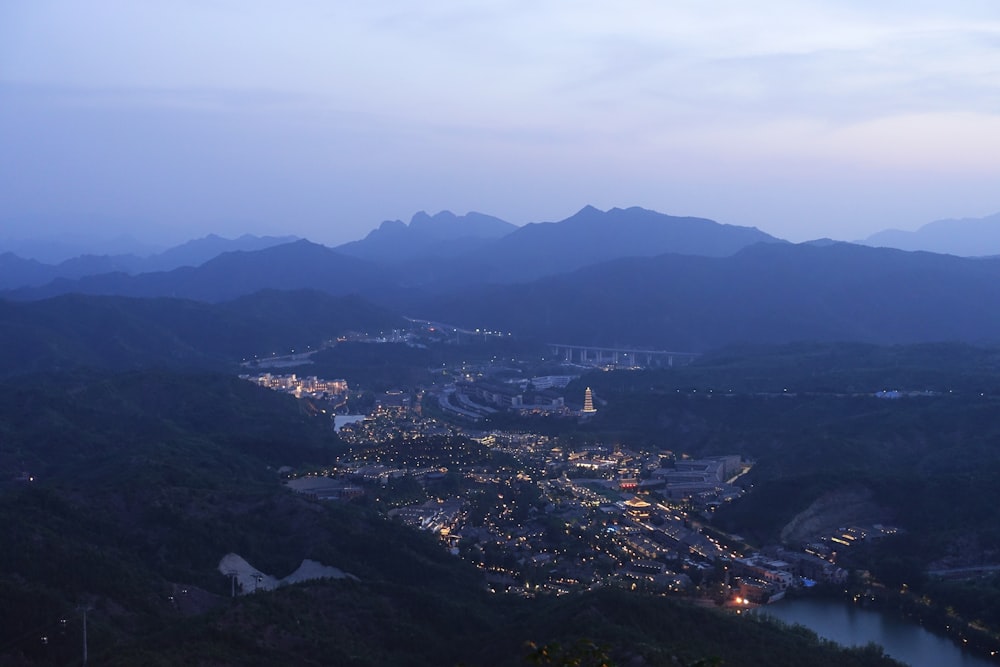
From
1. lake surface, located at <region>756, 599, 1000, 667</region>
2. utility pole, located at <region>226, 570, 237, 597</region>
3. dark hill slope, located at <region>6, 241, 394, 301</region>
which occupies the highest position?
dark hill slope, located at <region>6, 241, 394, 301</region>

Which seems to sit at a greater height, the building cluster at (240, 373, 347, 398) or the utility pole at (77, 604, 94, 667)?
the utility pole at (77, 604, 94, 667)

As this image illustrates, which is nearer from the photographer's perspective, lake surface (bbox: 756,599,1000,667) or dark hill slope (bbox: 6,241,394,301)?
lake surface (bbox: 756,599,1000,667)

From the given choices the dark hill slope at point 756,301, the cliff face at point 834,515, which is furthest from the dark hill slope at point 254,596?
the dark hill slope at point 756,301

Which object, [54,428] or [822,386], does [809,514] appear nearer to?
[822,386]

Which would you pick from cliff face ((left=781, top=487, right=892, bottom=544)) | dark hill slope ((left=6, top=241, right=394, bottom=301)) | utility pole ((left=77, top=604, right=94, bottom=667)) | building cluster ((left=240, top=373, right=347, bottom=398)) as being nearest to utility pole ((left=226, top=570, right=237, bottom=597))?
utility pole ((left=77, top=604, right=94, bottom=667))

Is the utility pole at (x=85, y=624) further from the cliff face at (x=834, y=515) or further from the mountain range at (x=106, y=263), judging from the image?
the mountain range at (x=106, y=263)

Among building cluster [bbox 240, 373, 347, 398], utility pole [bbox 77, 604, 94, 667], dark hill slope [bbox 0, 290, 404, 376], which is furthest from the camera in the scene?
dark hill slope [bbox 0, 290, 404, 376]

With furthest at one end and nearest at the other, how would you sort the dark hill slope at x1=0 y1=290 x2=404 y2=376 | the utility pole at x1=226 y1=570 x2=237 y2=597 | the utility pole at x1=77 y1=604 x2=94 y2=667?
the dark hill slope at x1=0 y1=290 x2=404 y2=376 → the utility pole at x1=226 y1=570 x2=237 y2=597 → the utility pole at x1=77 y1=604 x2=94 y2=667

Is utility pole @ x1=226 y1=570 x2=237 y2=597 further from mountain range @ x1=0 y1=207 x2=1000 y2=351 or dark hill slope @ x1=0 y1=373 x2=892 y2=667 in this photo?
mountain range @ x1=0 y1=207 x2=1000 y2=351
